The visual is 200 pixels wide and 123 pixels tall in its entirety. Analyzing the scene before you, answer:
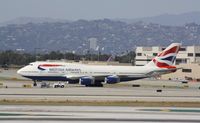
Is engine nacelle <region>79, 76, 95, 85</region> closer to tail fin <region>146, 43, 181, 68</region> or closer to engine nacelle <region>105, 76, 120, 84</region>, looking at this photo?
engine nacelle <region>105, 76, 120, 84</region>

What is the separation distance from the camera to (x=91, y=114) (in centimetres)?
4188

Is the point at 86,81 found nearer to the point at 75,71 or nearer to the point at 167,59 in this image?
the point at 75,71

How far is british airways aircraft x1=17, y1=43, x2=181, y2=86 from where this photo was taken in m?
97.6

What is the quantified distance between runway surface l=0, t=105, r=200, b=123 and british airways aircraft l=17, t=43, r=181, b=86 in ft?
161

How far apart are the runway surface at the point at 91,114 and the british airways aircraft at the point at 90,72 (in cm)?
4909

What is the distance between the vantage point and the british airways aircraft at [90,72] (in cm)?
9762

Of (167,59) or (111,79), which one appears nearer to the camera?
(111,79)

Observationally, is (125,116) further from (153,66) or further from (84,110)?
(153,66)

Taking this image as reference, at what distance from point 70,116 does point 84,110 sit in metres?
5.54

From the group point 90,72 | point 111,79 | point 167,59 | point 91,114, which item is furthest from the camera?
point 167,59

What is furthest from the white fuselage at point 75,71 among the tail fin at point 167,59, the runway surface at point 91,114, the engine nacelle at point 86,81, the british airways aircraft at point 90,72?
the runway surface at point 91,114

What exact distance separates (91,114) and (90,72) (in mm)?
57982

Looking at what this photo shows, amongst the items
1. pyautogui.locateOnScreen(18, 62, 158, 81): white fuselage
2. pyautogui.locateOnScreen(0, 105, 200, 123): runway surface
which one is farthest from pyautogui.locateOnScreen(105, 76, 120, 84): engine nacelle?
pyautogui.locateOnScreen(0, 105, 200, 123): runway surface

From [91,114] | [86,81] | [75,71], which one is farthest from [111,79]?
[91,114]
